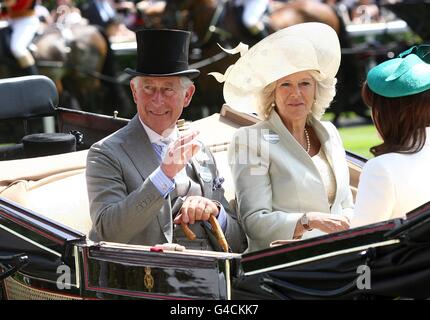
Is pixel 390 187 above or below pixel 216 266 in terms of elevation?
above

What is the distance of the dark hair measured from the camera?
301 cm

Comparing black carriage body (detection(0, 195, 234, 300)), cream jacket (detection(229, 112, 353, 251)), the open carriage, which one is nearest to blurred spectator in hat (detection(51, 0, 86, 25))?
the open carriage

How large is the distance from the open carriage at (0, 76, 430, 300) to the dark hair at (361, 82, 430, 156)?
421 millimetres

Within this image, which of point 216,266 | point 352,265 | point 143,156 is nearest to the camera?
point 352,265

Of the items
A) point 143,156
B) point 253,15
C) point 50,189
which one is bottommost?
point 253,15

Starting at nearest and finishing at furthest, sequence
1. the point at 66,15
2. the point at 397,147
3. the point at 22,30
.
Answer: the point at 397,147
the point at 22,30
the point at 66,15

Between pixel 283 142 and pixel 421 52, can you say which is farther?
pixel 283 142

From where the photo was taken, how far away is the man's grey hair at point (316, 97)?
3611 mm

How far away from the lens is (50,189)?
3.86 meters

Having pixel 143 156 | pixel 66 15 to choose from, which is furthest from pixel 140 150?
pixel 66 15

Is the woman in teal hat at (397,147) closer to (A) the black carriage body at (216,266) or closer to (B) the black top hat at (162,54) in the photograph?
(A) the black carriage body at (216,266)

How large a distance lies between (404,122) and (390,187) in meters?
0.21

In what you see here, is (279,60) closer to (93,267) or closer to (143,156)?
(143,156)

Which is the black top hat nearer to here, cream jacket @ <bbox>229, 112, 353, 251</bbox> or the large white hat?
the large white hat
